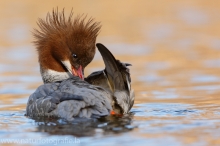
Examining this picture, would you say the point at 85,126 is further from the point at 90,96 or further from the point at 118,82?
the point at 118,82

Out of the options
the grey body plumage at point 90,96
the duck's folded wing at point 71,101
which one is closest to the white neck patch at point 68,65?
the grey body plumage at point 90,96

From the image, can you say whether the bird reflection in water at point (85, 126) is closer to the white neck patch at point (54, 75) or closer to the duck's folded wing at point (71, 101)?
the duck's folded wing at point (71, 101)

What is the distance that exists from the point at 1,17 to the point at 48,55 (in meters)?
9.64

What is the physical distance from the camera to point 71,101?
8398 millimetres

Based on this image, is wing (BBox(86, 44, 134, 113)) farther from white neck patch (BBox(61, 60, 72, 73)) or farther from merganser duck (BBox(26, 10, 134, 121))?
white neck patch (BBox(61, 60, 72, 73))

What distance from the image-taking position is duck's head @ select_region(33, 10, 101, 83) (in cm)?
963

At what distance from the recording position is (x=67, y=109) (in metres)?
8.36

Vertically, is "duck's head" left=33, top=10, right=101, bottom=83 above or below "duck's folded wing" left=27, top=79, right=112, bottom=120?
above

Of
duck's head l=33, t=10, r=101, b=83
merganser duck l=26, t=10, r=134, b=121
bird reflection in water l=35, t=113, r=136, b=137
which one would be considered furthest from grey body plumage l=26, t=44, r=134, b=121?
duck's head l=33, t=10, r=101, b=83

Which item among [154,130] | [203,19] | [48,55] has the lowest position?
[154,130]

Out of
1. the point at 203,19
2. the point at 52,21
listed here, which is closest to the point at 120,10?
the point at 203,19

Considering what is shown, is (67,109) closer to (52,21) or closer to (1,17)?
(52,21)

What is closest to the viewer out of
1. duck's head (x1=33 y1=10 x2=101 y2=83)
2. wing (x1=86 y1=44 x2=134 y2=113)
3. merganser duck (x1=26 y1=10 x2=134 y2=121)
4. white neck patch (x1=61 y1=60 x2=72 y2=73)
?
merganser duck (x1=26 y1=10 x2=134 y2=121)

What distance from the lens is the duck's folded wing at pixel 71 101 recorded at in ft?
27.2
